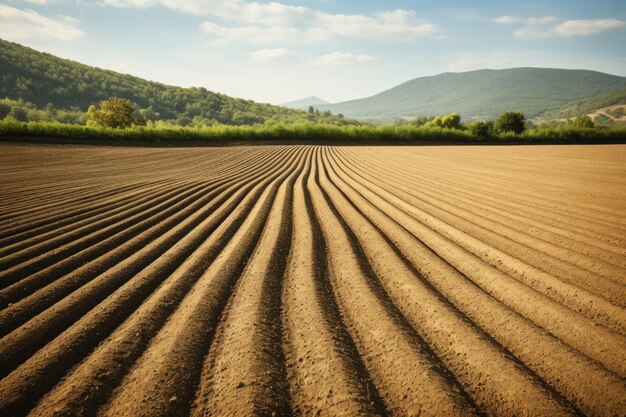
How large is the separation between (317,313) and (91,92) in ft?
291

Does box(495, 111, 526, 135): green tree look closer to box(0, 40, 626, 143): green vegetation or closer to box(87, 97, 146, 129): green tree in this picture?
box(0, 40, 626, 143): green vegetation

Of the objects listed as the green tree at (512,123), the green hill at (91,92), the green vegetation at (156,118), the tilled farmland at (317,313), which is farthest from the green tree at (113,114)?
the green tree at (512,123)

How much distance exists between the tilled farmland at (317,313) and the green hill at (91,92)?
193 feet

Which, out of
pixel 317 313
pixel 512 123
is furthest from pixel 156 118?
pixel 317 313

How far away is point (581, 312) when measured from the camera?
95.9 inches

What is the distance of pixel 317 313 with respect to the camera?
2473mm

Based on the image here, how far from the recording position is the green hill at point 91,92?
61.8 metres

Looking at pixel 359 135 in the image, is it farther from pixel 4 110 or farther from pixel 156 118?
pixel 4 110

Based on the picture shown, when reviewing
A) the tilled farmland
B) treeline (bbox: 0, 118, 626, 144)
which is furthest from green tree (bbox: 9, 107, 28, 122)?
the tilled farmland

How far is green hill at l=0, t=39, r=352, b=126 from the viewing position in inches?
2435

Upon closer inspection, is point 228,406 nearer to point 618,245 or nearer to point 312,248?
point 312,248

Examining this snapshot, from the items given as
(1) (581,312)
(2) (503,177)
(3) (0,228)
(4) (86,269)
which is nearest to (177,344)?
(4) (86,269)

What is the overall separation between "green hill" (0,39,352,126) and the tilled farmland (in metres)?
58.8

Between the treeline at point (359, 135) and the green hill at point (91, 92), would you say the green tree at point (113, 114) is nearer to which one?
the treeline at point (359, 135)
